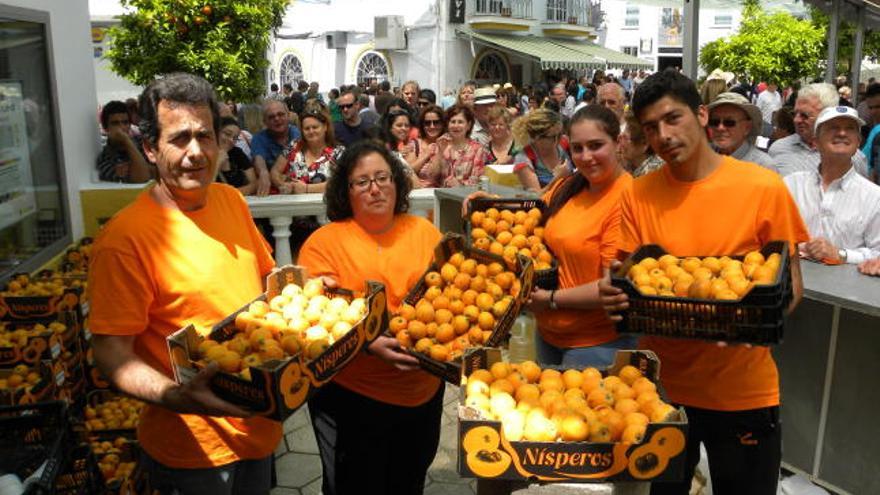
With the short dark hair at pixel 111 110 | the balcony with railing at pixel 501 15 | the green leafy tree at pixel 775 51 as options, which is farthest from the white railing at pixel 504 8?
the short dark hair at pixel 111 110

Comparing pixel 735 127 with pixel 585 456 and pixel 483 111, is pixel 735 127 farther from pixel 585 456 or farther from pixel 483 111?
pixel 483 111

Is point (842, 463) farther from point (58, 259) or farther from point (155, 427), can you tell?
point (58, 259)

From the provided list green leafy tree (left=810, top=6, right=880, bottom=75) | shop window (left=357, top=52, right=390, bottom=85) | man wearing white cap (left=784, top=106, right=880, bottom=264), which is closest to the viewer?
man wearing white cap (left=784, top=106, right=880, bottom=264)

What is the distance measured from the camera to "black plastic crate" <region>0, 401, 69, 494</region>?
247 centimetres

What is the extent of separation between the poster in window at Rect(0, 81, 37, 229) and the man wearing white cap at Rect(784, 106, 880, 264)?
4.94m

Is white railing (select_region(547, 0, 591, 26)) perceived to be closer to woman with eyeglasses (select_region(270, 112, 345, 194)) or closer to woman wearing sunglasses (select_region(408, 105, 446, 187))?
woman wearing sunglasses (select_region(408, 105, 446, 187))

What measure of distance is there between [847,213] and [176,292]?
324 cm

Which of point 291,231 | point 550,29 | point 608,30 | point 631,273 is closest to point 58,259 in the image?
point 291,231

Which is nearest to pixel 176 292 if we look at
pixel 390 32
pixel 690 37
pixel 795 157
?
pixel 795 157

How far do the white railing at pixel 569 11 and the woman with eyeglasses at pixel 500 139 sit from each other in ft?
82.6

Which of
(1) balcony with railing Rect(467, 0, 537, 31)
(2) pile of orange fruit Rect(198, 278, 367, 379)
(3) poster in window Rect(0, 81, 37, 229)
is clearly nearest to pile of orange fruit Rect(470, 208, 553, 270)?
(2) pile of orange fruit Rect(198, 278, 367, 379)

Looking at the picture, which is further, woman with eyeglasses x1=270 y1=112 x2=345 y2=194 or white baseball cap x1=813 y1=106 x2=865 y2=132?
woman with eyeglasses x1=270 y1=112 x2=345 y2=194

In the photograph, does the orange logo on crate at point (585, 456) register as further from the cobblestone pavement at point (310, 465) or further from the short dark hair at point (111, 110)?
the short dark hair at point (111, 110)

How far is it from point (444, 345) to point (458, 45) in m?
23.6
